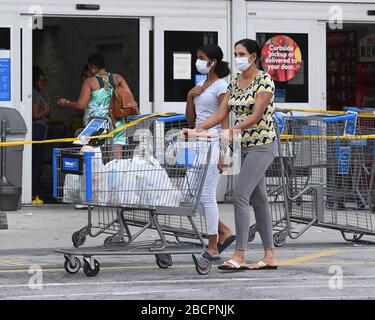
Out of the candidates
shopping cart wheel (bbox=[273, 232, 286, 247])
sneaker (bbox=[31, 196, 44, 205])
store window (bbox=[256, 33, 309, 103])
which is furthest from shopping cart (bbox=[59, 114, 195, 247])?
store window (bbox=[256, 33, 309, 103])

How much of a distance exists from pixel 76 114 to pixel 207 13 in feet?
12.2

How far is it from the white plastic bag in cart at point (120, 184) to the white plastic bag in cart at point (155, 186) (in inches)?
2.3

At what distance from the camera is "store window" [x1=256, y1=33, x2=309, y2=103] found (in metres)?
15.4

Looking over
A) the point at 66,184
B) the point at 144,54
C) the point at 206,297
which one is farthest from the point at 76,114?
the point at 206,297

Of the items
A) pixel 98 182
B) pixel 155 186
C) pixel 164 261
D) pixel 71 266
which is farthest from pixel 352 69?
pixel 71 266

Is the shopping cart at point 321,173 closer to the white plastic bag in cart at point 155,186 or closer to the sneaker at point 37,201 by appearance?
the white plastic bag in cart at point 155,186

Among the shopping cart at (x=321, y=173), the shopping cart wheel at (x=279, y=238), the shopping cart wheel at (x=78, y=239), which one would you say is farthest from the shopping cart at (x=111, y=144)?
the shopping cart at (x=321, y=173)

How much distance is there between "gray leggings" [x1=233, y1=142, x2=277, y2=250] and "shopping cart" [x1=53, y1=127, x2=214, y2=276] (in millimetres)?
364

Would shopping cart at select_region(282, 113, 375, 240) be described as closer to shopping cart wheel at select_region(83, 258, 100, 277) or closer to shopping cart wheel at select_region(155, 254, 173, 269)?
shopping cart wheel at select_region(155, 254, 173, 269)

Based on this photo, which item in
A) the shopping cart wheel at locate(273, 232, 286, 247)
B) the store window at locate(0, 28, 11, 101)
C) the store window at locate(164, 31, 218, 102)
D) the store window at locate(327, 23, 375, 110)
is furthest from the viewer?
the store window at locate(327, 23, 375, 110)

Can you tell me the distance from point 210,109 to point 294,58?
582cm

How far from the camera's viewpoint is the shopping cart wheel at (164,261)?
9.45 m
